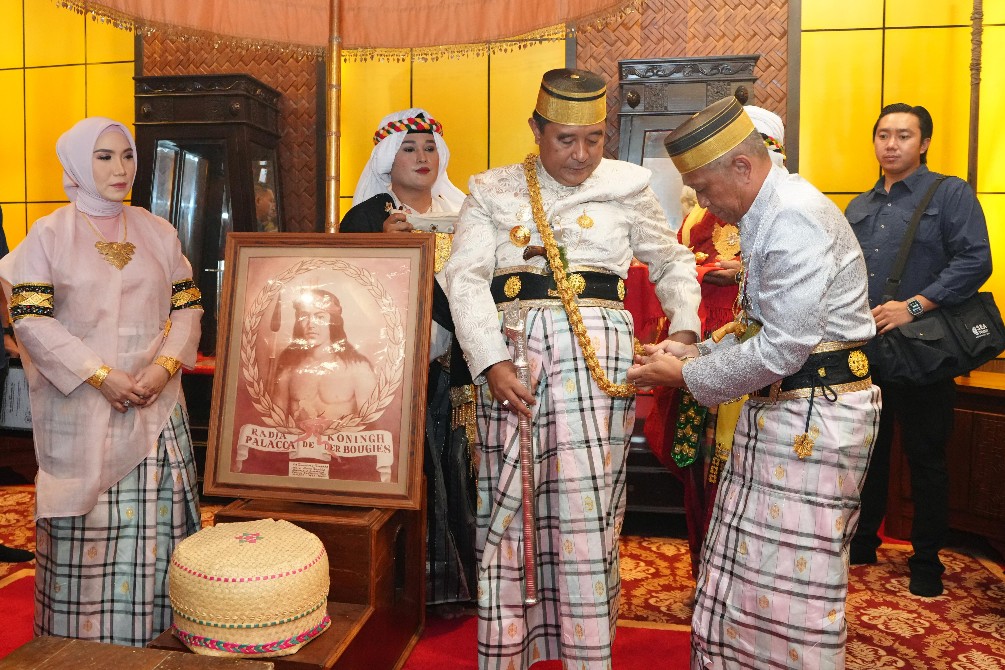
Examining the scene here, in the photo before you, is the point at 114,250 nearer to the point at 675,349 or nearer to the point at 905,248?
the point at 675,349

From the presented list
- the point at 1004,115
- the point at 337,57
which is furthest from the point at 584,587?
the point at 1004,115

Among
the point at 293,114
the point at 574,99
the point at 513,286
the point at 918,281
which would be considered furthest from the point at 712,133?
the point at 293,114

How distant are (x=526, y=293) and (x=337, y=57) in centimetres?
105

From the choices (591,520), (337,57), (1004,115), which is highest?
(1004,115)

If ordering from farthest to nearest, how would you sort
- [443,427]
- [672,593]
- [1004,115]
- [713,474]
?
[1004,115], [672,593], [443,427], [713,474]

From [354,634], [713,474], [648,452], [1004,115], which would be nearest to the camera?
[354,634]

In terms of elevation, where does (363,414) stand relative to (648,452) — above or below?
above

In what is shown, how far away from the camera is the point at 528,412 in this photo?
2.18 metres

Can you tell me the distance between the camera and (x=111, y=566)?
2.46m

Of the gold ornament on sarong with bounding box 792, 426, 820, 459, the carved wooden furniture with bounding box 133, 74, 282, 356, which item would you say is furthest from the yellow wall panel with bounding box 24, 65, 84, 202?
the gold ornament on sarong with bounding box 792, 426, 820, 459

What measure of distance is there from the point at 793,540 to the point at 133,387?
1889 mm

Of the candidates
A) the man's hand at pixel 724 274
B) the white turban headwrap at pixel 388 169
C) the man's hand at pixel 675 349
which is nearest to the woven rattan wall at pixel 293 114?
the white turban headwrap at pixel 388 169

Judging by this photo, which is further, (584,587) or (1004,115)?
(1004,115)

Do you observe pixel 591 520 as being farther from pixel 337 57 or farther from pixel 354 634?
pixel 337 57
